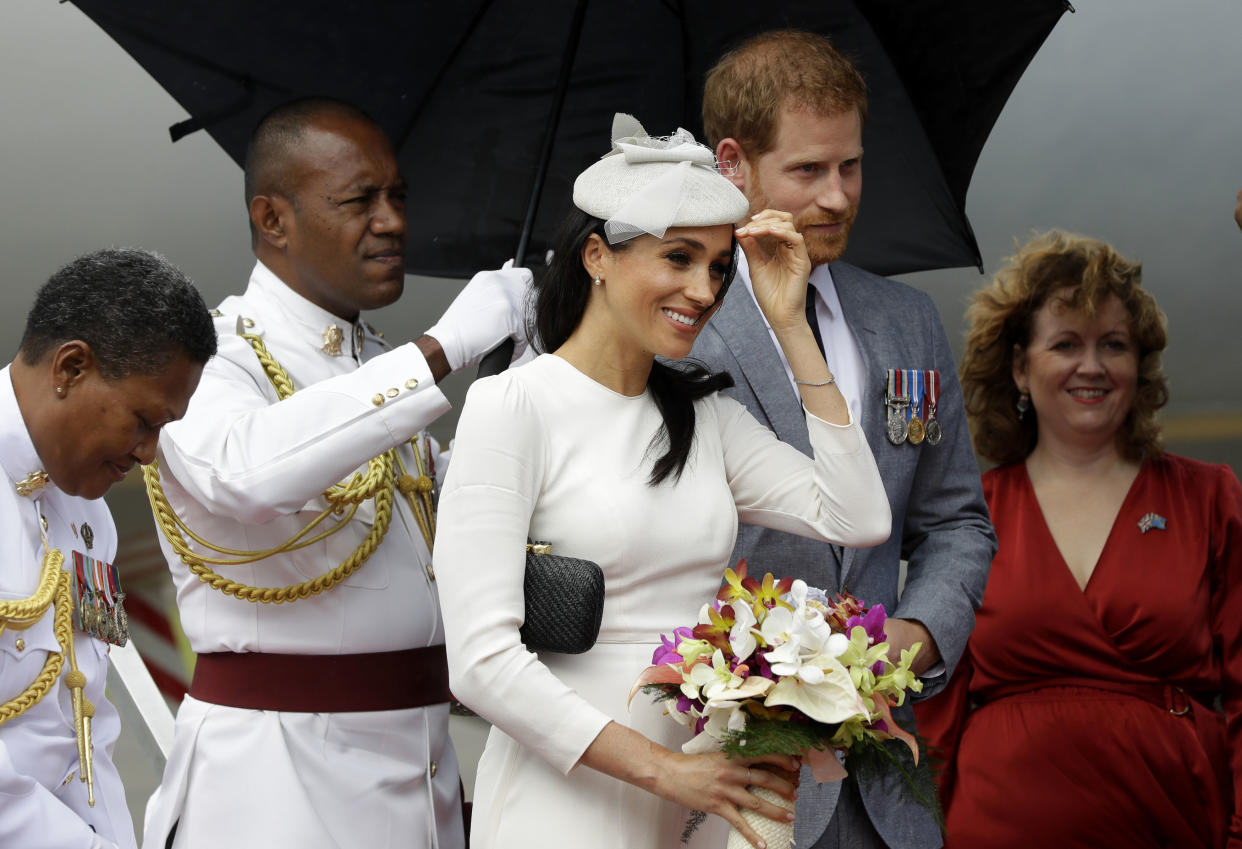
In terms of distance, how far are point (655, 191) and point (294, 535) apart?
3.14 feet

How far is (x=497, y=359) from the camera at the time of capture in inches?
93.4

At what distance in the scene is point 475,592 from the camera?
1670 mm

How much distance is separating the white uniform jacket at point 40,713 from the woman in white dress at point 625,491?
0.58m

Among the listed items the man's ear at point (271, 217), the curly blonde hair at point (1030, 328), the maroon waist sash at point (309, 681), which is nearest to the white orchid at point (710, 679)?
the maroon waist sash at point (309, 681)

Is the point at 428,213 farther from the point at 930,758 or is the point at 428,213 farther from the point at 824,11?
the point at 930,758

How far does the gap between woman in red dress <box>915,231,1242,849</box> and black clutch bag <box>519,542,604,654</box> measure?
5.96 feet

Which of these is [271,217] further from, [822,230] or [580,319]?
[822,230]

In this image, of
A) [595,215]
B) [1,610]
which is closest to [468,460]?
[595,215]

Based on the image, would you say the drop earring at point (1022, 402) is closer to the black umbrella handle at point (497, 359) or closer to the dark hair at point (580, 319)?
the black umbrella handle at point (497, 359)

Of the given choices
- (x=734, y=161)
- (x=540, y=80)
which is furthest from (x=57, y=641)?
(x=540, y=80)

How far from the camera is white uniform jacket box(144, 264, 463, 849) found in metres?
2.26

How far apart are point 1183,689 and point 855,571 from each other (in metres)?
1.36

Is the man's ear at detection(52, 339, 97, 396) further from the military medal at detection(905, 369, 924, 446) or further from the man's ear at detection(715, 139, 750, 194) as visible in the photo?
the military medal at detection(905, 369, 924, 446)

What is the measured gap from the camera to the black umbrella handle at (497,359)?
2332 mm
